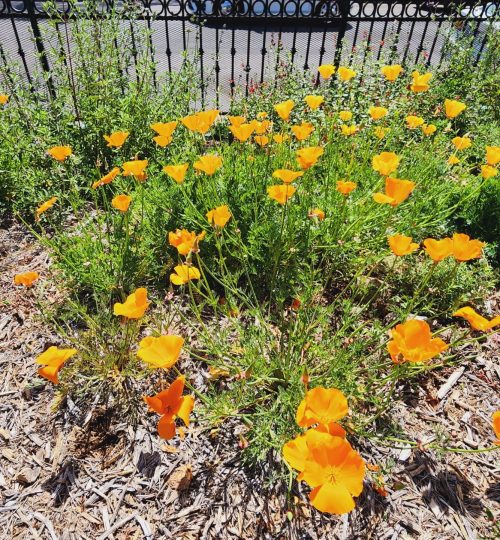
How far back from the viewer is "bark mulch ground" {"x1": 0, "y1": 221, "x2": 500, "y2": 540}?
5.78ft

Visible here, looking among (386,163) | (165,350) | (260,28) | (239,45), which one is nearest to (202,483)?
(165,350)

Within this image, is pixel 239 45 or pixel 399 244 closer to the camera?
pixel 399 244

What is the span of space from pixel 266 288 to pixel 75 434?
1.31 meters

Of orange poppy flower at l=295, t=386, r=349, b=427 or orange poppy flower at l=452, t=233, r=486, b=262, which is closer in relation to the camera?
orange poppy flower at l=295, t=386, r=349, b=427

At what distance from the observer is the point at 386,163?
7.09 ft

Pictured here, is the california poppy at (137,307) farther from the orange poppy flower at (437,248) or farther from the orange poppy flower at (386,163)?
the orange poppy flower at (386,163)

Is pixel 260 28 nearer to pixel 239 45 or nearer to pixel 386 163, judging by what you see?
pixel 239 45

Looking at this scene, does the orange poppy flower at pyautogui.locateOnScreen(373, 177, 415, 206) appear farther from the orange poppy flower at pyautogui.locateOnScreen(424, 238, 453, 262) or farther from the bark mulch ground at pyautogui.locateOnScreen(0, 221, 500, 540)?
the bark mulch ground at pyautogui.locateOnScreen(0, 221, 500, 540)

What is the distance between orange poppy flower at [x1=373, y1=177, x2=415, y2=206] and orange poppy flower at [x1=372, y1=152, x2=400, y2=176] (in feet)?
0.80

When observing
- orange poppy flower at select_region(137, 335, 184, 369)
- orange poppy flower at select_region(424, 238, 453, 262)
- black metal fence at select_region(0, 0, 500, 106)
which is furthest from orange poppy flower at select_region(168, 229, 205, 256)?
black metal fence at select_region(0, 0, 500, 106)

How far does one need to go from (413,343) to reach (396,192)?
0.70 m

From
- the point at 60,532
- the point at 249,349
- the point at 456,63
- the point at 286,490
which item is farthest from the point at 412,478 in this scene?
the point at 456,63

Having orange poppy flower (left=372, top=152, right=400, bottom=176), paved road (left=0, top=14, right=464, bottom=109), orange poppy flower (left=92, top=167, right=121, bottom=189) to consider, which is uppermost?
orange poppy flower (left=372, top=152, right=400, bottom=176)

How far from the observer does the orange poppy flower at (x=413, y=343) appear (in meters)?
1.48
